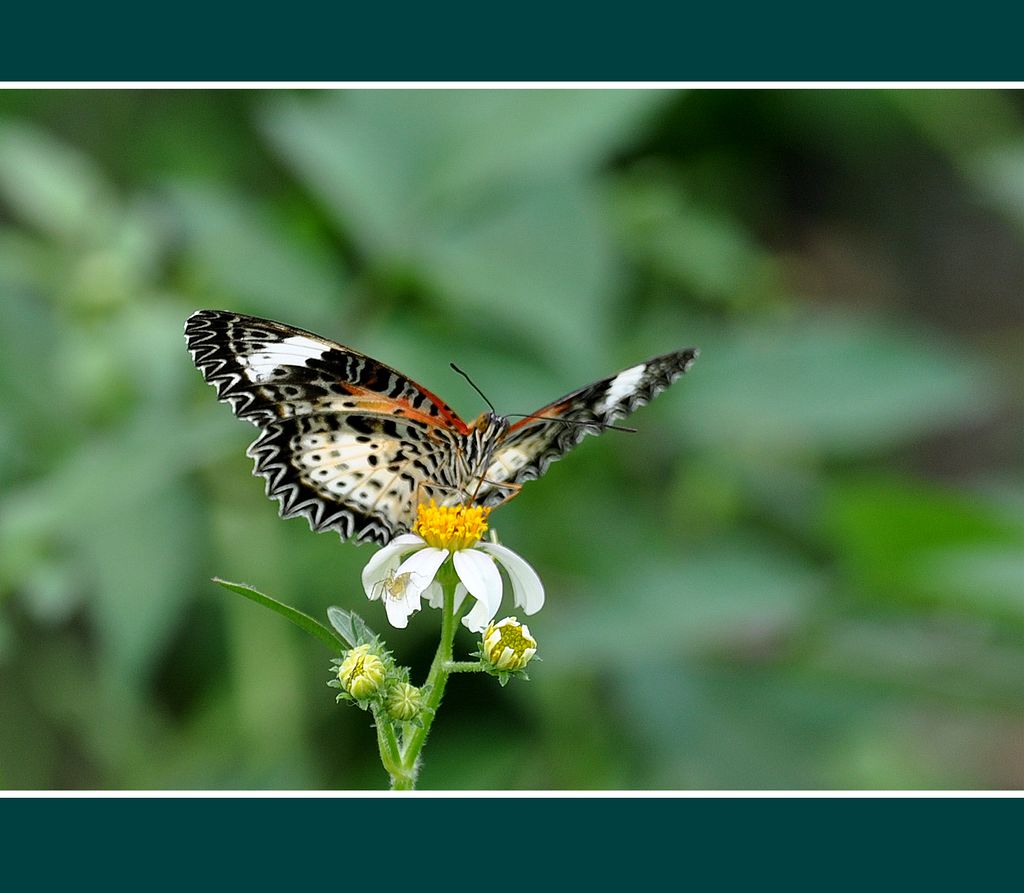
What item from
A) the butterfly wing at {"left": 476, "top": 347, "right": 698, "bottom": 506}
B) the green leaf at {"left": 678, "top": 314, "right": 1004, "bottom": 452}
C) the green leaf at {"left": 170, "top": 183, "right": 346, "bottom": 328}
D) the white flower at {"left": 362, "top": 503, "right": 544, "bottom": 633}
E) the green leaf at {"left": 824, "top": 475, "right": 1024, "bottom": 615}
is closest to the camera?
the white flower at {"left": 362, "top": 503, "right": 544, "bottom": 633}

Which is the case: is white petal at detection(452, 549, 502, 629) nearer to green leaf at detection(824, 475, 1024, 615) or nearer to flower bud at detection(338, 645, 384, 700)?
flower bud at detection(338, 645, 384, 700)

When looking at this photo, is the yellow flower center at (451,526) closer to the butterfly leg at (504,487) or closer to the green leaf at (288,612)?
the butterfly leg at (504,487)

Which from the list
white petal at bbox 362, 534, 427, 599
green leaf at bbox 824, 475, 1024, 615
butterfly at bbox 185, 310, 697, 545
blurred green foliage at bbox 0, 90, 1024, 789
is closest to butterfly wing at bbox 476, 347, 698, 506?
butterfly at bbox 185, 310, 697, 545

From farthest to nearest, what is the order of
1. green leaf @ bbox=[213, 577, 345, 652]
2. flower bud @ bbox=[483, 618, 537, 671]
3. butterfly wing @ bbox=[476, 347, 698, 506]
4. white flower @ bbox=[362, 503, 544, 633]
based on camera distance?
1. butterfly wing @ bbox=[476, 347, 698, 506]
2. flower bud @ bbox=[483, 618, 537, 671]
3. white flower @ bbox=[362, 503, 544, 633]
4. green leaf @ bbox=[213, 577, 345, 652]

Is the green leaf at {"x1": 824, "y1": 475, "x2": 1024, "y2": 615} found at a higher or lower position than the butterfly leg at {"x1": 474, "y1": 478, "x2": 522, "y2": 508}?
higher

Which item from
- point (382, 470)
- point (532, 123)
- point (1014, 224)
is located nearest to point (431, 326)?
point (532, 123)

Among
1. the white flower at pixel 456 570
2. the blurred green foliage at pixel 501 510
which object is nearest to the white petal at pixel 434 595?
the white flower at pixel 456 570
